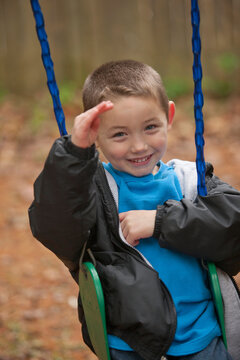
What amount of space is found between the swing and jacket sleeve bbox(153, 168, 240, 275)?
0.20ft

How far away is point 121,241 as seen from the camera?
63.7 inches

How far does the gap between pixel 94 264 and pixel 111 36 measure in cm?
551

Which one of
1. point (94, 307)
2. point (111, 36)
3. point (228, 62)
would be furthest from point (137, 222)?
point (111, 36)

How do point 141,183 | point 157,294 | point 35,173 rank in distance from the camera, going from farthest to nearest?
point 35,173
point 141,183
point 157,294

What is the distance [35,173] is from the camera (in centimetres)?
542

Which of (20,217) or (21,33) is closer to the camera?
(20,217)

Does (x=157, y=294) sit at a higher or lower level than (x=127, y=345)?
higher

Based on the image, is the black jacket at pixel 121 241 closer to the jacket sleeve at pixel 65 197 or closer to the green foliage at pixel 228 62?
the jacket sleeve at pixel 65 197

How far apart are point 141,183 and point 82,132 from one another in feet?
1.20

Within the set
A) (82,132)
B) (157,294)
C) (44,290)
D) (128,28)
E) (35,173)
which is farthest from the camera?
(128,28)

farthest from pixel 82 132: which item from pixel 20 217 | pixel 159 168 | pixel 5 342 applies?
pixel 20 217

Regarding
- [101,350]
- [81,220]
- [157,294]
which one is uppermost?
[81,220]

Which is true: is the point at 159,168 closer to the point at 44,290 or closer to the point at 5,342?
the point at 5,342

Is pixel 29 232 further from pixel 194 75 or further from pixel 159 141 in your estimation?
pixel 194 75
